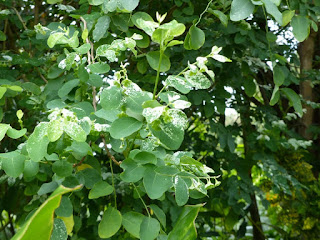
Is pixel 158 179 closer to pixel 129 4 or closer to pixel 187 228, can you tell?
pixel 187 228

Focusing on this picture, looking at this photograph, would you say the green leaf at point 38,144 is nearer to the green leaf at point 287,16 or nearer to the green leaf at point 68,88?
the green leaf at point 68,88

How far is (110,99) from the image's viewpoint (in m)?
0.83

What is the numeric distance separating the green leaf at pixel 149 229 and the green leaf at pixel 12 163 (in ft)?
0.82

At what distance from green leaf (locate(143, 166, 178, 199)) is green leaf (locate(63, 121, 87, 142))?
0.15 meters

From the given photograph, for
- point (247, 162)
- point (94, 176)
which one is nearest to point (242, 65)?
point (247, 162)

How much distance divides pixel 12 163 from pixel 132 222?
0.27 metres

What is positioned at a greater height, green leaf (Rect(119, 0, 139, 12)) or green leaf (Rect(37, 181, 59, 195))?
green leaf (Rect(119, 0, 139, 12))

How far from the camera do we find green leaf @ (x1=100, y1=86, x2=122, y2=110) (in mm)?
828

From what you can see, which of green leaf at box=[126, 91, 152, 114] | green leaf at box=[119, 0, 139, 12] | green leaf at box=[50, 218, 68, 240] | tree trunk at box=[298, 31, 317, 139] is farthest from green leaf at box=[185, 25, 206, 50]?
tree trunk at box=[298, 31, 317, 139]

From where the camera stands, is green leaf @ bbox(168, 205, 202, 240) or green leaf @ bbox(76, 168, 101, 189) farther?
green leaf @ bbox(76, 168, 101, 189)

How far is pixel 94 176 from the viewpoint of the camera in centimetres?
102

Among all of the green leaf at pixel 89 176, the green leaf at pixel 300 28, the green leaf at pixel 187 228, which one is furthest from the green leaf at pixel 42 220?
the green leaf at pixel 300 28

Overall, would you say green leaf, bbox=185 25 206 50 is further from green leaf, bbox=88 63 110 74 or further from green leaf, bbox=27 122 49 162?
green leaf, bbox=27 122 49 162

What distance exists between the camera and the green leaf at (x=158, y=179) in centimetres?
84
